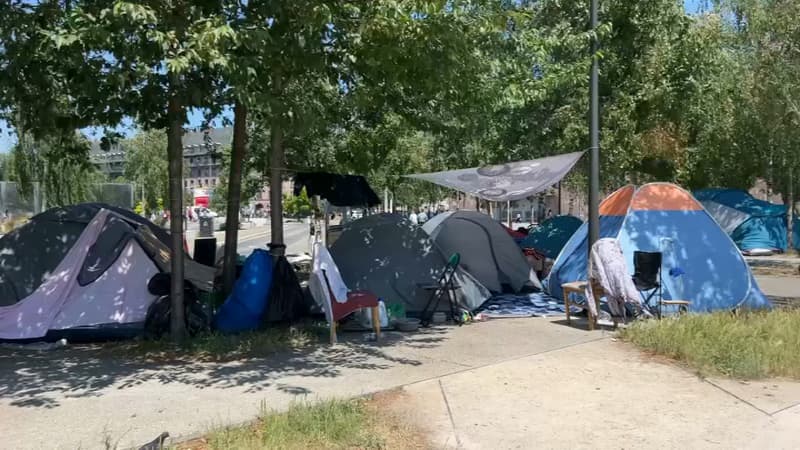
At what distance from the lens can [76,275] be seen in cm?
869

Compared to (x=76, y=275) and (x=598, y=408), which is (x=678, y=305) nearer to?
(x=598, y=408)

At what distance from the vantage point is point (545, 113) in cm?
1584

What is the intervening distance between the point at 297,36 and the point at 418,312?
15.5 feet

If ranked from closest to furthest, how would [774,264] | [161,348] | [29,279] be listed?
[161,348], [29,279], [774,264]

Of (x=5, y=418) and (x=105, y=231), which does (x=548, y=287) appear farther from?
(x=5, y=418)

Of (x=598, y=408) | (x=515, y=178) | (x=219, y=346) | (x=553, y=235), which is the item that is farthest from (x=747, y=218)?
(x=219, y=346)

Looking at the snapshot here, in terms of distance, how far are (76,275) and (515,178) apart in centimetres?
626

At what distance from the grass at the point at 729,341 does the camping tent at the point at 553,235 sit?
348 inches

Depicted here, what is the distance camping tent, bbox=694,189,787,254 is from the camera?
75.9 feet

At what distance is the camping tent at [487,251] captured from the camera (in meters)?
12.5

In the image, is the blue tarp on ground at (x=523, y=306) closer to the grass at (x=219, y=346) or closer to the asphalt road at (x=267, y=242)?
the grass at (x=219, y=346)

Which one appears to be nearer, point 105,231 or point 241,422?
point 241,422

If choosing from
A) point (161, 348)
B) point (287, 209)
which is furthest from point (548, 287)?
point (287, 209)

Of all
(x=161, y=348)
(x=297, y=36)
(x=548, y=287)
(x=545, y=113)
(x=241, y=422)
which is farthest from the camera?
(x=545, y=113)
